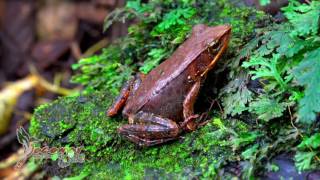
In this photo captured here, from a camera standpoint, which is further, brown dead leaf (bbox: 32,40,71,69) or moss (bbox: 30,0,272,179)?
brown dead leaf (bbox: 32,40,71,69)

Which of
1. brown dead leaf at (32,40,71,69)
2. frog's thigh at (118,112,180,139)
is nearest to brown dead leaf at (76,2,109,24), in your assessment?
brown dead leaf at (32,40,71,69)

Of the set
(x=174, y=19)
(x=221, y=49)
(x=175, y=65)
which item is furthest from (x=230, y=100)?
(x=174, y=19)

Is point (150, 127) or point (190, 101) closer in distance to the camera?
point (150, 127)

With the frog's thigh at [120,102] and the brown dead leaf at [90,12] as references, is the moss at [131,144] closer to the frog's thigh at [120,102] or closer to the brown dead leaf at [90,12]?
the frog's thigh at [120,102]

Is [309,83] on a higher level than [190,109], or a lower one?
higher

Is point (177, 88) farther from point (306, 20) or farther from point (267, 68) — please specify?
point (306, 20)

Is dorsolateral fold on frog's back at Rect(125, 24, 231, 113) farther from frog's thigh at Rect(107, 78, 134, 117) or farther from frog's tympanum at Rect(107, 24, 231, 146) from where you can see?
frog's thigh at Rect(107, 78, 134, 117)
